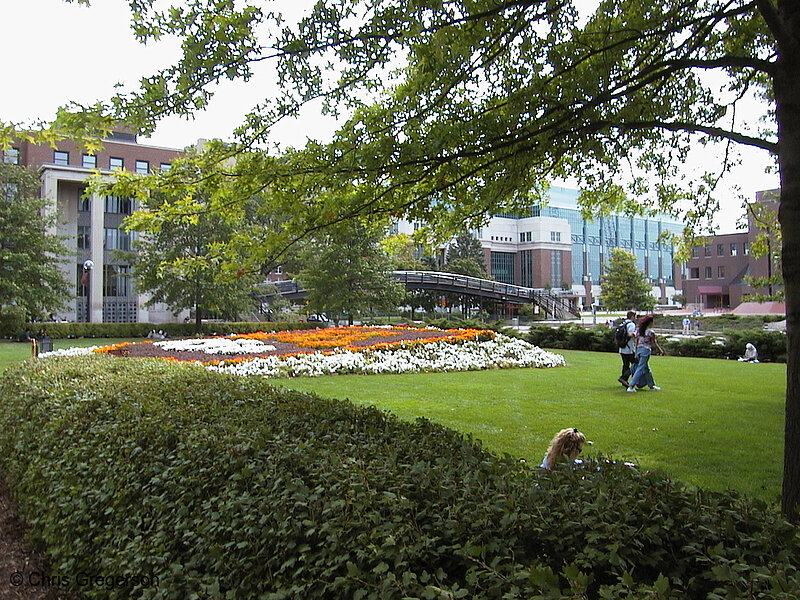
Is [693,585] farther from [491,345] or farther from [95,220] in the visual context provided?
[95,220]

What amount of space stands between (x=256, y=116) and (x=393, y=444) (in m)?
3.21

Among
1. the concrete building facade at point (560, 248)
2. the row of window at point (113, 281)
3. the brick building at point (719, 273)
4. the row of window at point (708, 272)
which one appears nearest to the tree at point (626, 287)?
the brick building at point (719, 273)

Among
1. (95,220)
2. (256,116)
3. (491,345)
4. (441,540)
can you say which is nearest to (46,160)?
(95,220)

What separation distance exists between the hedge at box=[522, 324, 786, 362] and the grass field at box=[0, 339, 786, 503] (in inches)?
204

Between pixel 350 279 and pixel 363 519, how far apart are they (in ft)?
100

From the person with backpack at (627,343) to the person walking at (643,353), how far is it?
0.24 m

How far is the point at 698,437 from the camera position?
8.60m

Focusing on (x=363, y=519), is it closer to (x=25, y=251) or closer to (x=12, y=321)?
(x=12, y=321)

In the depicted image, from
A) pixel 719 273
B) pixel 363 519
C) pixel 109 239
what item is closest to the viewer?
pixel 363 519

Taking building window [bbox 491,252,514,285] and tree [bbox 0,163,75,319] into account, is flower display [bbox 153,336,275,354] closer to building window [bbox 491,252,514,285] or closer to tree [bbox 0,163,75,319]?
tree [bbox 0,163,75,319]

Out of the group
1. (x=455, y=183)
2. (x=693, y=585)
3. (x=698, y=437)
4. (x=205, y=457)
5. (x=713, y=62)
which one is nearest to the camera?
(x=693, y=585)

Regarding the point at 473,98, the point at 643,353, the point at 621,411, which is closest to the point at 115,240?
the point at 643,353

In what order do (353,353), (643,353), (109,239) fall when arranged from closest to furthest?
1. (643,353)
2. (353,353)
3. (109,239)

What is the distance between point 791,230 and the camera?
4.12 m
